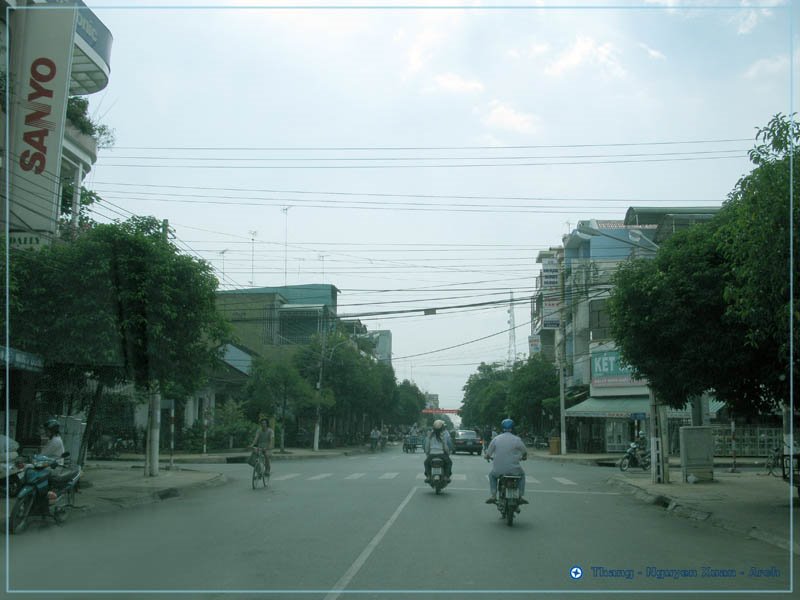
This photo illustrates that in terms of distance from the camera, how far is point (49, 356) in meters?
16.4

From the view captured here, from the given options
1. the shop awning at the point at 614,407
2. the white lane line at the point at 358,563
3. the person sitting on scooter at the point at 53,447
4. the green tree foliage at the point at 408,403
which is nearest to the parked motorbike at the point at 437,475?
the white lane line at the point at 358,563

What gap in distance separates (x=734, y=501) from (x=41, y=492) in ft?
44.5

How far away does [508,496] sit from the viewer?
12.8 metres

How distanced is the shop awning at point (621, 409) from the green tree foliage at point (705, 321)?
24.2 meters

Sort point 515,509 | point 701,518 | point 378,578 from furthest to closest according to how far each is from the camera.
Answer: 1. point 701,518
2. point 515,509
3. point 378,578

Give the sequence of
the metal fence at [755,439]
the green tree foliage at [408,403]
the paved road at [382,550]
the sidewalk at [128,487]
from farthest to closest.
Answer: the green tree foliage at [408,403], the metal fence at [755,439], the sidewalk at [128,487], the paved road at [382,550]

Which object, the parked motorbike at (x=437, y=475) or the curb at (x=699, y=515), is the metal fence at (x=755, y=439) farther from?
the parked motorbike at (x=437, y=475)

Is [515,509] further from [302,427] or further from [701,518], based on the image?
[302,427]

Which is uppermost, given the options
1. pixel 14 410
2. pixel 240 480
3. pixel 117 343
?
pixel 117 343

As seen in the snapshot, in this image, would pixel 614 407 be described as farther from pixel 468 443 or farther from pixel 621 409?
pixel 468 443

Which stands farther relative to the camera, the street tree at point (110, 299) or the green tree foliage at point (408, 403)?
the green tree foliage at point (408, 403)

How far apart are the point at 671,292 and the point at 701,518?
4.35 m

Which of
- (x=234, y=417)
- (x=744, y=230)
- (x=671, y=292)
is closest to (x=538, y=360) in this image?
(x=234, y=417)

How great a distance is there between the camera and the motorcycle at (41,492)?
1166cm
